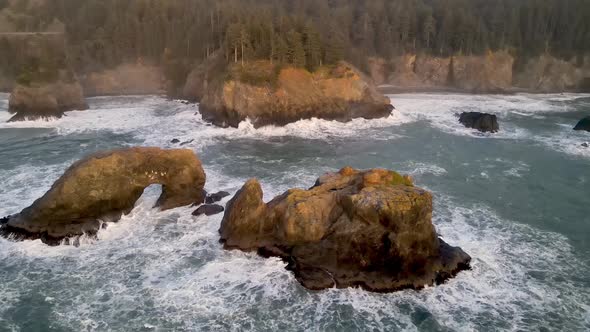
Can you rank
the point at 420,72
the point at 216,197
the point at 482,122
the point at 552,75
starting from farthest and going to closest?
the point at 420,72, the point at 552,75, the point at 482,122, the point at 216,197

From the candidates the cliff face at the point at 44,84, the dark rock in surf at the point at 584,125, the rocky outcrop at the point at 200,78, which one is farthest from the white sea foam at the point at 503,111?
the cliff face at the point at 44,84

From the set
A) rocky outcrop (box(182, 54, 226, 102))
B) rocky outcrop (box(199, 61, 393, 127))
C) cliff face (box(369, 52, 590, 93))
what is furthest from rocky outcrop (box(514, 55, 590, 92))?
rocky outcrop (box(182, 54, 226, 102))

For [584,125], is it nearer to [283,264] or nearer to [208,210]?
[283,264]

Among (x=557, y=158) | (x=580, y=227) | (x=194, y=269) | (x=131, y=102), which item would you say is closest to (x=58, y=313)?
(x=194, y=269)

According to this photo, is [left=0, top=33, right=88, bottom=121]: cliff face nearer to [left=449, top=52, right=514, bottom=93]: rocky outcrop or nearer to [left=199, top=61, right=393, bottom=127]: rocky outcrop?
[left=199, top=61, right=393, bottom=127]: rocky outcrop

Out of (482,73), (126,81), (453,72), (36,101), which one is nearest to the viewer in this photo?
(36,101)

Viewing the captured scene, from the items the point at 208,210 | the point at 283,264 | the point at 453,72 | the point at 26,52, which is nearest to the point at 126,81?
the point at 26,52
